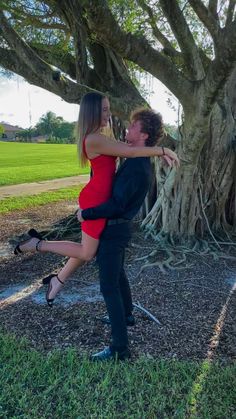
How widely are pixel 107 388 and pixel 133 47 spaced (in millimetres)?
3397

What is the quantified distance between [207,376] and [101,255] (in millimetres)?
1122

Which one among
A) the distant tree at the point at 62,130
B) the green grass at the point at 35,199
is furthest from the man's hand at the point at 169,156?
the distant tree at the point at 62,130

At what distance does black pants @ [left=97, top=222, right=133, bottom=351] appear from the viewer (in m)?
3.06

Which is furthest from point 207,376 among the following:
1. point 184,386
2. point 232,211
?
point 232,211

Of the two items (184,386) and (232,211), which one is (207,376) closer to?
(184,386)

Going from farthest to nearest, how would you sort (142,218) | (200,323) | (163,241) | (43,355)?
(142,218)
(163,241)
(200,323)
(43,355)

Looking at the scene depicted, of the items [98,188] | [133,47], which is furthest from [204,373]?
[133,47]

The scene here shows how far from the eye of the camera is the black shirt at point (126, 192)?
3.00 metres

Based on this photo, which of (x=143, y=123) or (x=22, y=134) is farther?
(x=22, y=134)

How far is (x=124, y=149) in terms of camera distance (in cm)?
300

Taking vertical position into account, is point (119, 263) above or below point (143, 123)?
below

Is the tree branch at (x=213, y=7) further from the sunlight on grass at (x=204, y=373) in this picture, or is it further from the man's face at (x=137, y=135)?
the sunlight on grass at (x=204, y=373)

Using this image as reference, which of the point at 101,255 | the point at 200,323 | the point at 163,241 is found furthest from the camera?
the point at 163,241

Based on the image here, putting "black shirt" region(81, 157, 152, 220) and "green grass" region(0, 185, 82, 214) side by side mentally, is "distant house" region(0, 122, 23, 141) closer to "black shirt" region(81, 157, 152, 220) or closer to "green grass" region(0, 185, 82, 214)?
"green grass" region(0, 185, 82, 214)
